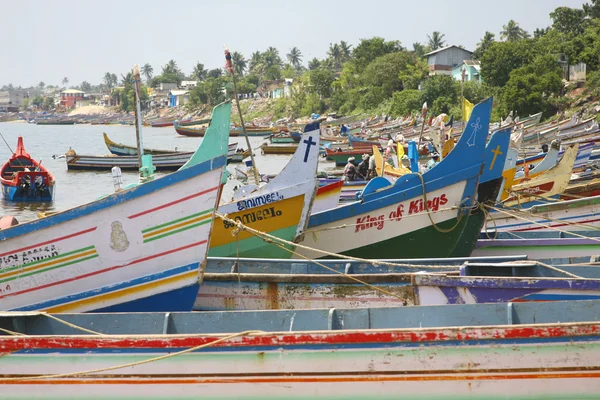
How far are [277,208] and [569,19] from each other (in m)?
53.9

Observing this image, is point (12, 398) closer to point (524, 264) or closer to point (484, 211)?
point (524, 264)

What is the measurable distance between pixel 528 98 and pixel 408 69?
28.3 metres

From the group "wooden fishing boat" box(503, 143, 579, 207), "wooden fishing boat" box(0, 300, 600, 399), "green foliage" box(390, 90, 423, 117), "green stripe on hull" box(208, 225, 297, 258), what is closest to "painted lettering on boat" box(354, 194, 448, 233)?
"green stripe on hull" box(208, 225, 297, 258)

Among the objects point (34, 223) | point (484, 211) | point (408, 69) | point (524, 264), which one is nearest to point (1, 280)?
point (34, 223)

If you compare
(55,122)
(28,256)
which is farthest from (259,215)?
(55,122)

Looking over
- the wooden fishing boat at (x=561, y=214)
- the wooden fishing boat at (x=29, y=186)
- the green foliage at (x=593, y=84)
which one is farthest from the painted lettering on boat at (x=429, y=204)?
the green foliage at (x=593, y=84)

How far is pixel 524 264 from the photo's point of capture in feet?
24.6

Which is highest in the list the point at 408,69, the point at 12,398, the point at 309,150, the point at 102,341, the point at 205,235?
the point at 408,69

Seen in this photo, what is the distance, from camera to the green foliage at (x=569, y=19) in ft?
189

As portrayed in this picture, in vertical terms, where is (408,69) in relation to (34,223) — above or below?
above

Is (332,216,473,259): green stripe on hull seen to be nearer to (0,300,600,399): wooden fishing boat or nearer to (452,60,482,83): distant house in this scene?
(0,300,600,399): wooden fishing boat

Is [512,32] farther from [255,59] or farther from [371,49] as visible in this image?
[255,59]

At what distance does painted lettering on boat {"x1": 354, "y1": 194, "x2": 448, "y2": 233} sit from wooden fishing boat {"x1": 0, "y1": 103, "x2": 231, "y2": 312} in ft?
12.6

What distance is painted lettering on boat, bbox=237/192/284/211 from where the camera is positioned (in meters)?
10.6
